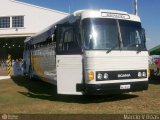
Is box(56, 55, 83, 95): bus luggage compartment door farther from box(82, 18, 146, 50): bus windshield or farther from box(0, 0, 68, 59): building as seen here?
box(0, 0, 68, 59): building

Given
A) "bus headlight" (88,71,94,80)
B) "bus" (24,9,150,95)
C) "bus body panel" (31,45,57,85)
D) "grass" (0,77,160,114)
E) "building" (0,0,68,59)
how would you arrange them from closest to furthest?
"grass" (0,77,160,114), "bus headlight" (88,71,94,80), "bus" (24,9,150,95), "bus body panel" (31,45,57,85), "building" (0,0,68,59)

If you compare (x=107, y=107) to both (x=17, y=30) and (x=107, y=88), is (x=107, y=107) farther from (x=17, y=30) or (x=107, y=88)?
(x=17, y=30)

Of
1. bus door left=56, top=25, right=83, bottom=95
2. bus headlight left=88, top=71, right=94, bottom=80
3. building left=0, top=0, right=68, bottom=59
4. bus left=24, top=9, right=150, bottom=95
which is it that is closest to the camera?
bus headlight left=88, top=71, right=94, bottom=80

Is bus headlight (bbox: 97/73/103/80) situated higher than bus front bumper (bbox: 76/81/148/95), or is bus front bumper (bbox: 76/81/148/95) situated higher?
bus headlight (bbox: 97/73/103/80)

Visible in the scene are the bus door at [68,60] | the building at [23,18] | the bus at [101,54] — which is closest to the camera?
the bus at [101,54]

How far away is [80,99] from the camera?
43.6 ft

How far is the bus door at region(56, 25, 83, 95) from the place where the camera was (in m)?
11.8

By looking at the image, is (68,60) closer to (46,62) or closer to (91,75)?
(91,75)

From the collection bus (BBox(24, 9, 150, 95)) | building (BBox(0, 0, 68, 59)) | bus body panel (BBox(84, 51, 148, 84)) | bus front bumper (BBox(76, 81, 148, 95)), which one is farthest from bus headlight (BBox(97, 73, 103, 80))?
building (BBox(0, 0, 68, 59))

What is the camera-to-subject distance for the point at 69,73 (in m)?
11.9

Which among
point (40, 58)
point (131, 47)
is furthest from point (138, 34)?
point (40, 58)

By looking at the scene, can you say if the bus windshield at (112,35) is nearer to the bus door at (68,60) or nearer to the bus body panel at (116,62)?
the bus body panel at (116,62)

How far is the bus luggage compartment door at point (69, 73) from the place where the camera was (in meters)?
11.8

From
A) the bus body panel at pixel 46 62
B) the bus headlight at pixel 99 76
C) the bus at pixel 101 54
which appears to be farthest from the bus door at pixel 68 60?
the bus body panel at pixel 46 62
